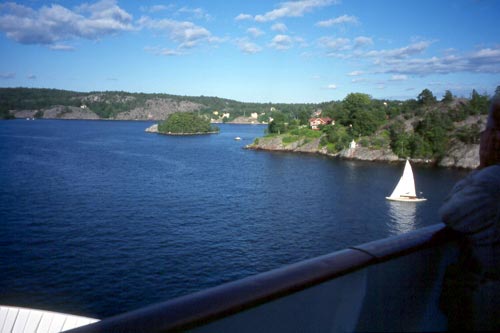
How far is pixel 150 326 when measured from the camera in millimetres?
866

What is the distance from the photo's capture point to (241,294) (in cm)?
98

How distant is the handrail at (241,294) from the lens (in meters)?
0.87

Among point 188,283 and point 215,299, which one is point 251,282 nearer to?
point 215,299

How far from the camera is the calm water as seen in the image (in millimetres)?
16359

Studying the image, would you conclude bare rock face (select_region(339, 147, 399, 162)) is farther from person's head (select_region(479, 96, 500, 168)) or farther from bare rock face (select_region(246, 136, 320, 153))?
person's head (select_region(479, 96, 500, 168))

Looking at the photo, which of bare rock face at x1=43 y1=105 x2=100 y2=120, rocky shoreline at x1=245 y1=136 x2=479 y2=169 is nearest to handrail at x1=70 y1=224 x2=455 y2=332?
rocky shoreline at x1=245 y1=136 x2=479 y2=169

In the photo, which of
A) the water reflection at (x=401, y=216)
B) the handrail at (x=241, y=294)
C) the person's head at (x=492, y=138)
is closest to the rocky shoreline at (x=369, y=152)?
the water reflection at (x=401, y=216)

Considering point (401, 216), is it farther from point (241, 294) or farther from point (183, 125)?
point (183, 125)

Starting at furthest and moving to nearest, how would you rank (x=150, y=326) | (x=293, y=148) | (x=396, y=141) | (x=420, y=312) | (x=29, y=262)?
(x=293, y=148) → (x=396, y=141) → (x=29, y=262) → (x=420, y=312) → (x=150, y=326)

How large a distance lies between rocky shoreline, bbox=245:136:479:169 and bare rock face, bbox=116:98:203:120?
11608cm

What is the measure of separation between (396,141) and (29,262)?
4985cm

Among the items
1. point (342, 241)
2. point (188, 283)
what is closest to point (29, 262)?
point (188, 283)

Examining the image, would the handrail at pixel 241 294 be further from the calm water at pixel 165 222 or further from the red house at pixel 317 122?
the red house at pixel 317 122

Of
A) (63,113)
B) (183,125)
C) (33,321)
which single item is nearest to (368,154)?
(33,321)
